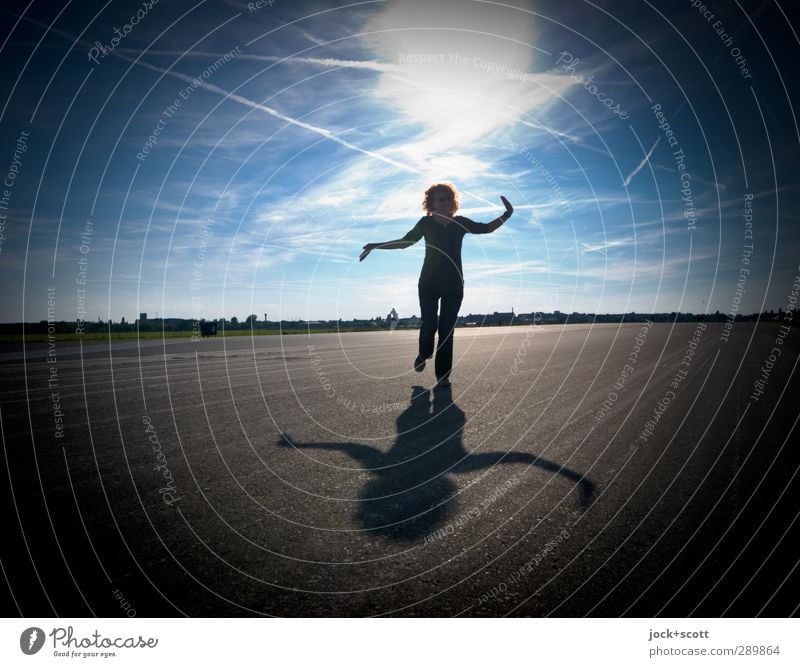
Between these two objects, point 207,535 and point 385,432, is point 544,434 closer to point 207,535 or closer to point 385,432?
point 385,432

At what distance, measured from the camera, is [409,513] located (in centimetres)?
245

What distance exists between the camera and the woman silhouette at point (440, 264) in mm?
7137

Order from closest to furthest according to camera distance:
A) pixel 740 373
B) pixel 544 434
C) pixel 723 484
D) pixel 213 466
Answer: pixel 723 484 → pixel 213 466 → pixel 544 434 → pixel 740 373

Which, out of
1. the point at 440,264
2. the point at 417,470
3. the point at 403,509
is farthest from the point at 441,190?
the point at 403,509

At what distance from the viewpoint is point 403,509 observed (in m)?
2.50

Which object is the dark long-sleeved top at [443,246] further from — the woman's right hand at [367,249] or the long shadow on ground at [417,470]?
the long shadow on ground at [417,470]

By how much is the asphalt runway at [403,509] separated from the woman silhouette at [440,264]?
5.96 feet

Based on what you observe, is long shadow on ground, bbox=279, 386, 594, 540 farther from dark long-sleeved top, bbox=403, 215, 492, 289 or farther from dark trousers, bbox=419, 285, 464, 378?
dark long-sleeved top, bbox=403, 215, 492, 289

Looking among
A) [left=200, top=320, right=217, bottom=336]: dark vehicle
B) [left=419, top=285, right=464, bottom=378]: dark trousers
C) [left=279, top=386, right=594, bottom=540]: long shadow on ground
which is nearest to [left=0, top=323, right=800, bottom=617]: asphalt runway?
[left=279, top=386, right=594, bottom=540]: long shadow on ground

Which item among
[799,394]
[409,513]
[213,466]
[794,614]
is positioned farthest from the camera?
[799,394]

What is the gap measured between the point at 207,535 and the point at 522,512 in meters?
1.61

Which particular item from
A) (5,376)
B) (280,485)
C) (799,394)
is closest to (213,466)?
(280,485)
